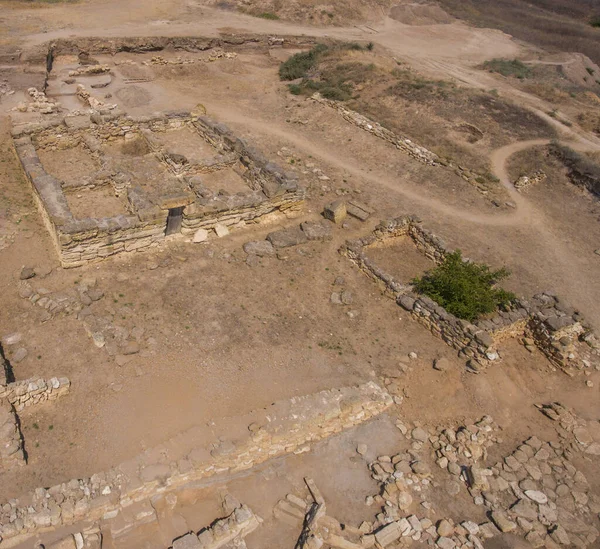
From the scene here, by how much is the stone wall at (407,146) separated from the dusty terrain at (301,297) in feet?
1.22

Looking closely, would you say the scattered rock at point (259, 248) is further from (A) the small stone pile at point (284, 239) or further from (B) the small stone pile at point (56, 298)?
(B) the small stone pile at point (56, 298)

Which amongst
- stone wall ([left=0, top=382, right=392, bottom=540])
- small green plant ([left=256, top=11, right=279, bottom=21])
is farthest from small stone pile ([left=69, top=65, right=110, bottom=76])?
stone wall ([left=0, top=382, right=392, bottom=540])

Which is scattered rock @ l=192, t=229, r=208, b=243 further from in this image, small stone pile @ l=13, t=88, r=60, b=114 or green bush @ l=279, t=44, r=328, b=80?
green bush @ l=279, t=44, r=328, b=80

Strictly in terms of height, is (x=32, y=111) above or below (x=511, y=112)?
below

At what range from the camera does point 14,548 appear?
804 centimetres

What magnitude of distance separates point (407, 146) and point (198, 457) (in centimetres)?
1835

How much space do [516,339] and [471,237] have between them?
5.17 m

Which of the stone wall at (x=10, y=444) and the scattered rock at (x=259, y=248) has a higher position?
the stone wall at (x=10, y=444)

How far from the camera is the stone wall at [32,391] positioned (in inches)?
393

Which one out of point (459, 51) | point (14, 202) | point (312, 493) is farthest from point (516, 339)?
point (459, 51)

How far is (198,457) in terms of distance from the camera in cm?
940

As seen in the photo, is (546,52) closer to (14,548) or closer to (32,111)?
(32,111)

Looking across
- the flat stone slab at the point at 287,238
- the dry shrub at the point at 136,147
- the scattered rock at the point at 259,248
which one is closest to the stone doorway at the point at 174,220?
the scattered rock at the point at 259,248

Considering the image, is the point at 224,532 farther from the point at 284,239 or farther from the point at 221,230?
the point at 221,230
